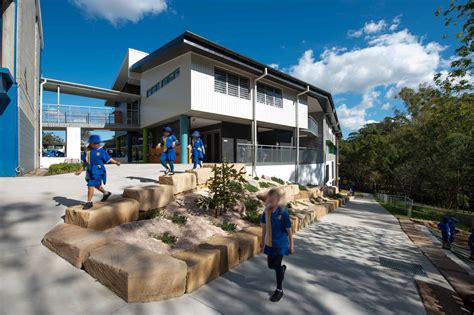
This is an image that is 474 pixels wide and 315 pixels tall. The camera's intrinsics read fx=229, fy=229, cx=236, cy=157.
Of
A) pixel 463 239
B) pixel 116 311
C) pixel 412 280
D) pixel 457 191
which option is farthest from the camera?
pixel 457 191

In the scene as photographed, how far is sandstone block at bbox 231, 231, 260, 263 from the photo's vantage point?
3963 millimetres

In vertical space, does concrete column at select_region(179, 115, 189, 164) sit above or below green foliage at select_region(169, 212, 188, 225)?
above

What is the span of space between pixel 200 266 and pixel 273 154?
12.1 metres

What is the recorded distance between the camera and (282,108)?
54.4 feet

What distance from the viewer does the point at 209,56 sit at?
11766mm

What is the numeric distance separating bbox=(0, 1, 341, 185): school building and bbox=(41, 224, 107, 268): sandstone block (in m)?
7.25

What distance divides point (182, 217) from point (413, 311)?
3.95 m

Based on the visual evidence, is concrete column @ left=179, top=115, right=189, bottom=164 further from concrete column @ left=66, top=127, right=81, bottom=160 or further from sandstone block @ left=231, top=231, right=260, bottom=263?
concrete column @ left=66, top=127, right=81, bottom=160

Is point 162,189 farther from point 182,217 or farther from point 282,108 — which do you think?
point 282,108

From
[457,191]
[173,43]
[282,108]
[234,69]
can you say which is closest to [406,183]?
[457,191]

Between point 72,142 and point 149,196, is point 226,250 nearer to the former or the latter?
point 149,196

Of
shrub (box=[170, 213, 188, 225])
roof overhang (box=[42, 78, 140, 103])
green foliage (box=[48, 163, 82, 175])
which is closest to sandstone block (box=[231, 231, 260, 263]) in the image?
shrub (box=[170, 213, 188, 225])

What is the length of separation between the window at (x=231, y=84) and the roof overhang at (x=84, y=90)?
9032 mm

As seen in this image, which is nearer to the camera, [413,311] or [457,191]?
[413,311]
